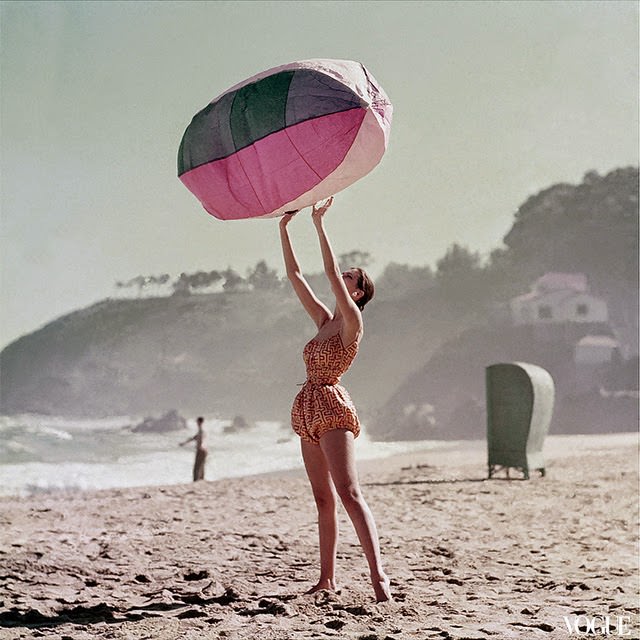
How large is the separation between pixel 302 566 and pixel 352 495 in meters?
1.74

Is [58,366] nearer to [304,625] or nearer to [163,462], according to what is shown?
[163,462]

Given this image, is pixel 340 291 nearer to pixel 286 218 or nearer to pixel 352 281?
pixel 352 281

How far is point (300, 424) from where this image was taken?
13.1ft

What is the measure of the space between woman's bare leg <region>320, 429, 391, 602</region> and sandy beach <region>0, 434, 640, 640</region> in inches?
7.2

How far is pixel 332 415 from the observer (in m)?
3.89

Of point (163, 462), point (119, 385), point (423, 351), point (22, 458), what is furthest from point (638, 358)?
point (119, 385)

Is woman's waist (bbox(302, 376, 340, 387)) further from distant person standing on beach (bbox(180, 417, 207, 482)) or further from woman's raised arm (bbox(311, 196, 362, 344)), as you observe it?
distant person standing on beach (bbox(180, 417, 207, 482))

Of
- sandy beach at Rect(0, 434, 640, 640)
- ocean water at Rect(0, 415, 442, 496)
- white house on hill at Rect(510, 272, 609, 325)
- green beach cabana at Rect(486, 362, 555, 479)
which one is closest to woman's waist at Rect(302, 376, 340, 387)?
sandy beach at Rect(0, 434, 640, 640)

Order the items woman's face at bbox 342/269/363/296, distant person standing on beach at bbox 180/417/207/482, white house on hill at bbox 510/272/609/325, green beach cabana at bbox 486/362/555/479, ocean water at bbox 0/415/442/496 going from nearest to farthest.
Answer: woman's face at bbox 342/269/363/296 < green beach cabana at bbox 486/362/555/479 < distant person standing on beach at bbox 180/417/207/482 < ocean water at bbox 0/415/442/496 < white house on hill at bbox 510/272/609/325

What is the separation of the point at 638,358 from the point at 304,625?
4836cm

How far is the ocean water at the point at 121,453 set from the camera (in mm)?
29766

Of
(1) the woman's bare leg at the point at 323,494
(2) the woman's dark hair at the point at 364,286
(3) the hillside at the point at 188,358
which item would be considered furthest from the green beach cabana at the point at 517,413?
(3) the hillside at the point at 188,358

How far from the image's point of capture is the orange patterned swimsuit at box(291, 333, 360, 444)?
154 inches

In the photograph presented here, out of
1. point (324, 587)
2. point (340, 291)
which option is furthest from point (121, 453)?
point (340, 291)
